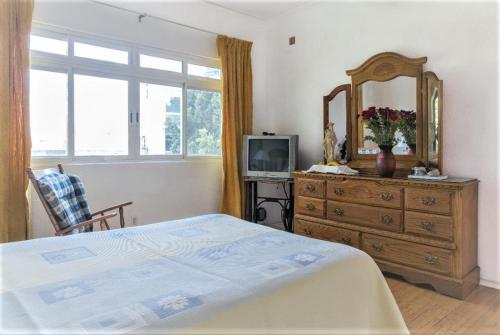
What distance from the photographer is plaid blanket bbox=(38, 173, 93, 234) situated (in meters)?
2.35

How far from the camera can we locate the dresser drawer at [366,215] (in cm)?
281

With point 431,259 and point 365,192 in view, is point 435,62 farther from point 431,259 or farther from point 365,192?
point 431,259

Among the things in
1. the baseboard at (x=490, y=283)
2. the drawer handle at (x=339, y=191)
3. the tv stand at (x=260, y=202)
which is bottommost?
the baseboard at (x=490, y=283)

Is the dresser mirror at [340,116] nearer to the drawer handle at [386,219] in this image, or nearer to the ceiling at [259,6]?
the drawer handle at [386,219]

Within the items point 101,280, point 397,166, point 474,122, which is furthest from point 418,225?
point 101,280

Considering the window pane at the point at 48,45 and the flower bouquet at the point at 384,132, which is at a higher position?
the window pane at the point at 48,45

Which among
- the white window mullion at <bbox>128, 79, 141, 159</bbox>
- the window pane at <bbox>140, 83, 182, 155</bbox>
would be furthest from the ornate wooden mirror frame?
the white window mullion at <bbox>128, 79, 141, 159</bbox>

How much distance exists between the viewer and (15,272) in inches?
48.4

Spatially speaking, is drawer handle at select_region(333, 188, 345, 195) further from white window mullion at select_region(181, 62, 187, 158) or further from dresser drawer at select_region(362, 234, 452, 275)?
white window mullion at select_region(181, 62, 187, 158)

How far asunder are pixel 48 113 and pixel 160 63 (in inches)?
48.8

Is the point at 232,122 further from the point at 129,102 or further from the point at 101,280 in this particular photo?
the point at 101,280

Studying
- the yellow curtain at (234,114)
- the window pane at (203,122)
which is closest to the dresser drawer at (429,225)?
the yellow curtain at (234,114)

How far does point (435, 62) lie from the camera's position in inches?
118

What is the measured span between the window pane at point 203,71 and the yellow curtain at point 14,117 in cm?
162
